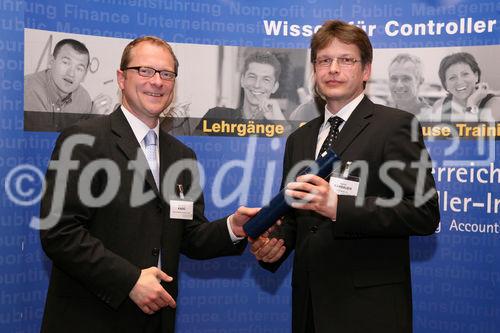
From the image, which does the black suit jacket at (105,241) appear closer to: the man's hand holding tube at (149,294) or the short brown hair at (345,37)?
the man's hand holding tube at (149,294)

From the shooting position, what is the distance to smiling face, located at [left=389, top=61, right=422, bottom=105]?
3.82 meters

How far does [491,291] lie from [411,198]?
76.4 inches

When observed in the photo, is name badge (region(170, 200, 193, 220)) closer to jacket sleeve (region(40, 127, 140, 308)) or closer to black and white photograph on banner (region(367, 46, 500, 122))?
jacket sleeve (region(40, 127, 140, 308))

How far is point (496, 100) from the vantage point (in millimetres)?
3584

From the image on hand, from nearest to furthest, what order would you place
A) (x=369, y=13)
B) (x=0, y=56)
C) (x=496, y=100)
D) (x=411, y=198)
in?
(x=411, y=198) < (x=0, y=56) < (x=496, y=100) < (x=369, y=13)

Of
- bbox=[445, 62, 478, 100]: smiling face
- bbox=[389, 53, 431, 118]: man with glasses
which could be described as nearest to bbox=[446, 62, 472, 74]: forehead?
bbox=[445, 62, 478, 100]: smiling face

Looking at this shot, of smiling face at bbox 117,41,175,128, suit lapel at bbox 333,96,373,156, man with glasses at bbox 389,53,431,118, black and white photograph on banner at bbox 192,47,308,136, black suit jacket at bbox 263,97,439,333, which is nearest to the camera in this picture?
black suit jacket at bbox 263,97,439,333

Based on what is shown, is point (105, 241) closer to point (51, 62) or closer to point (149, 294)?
point (149, 294)

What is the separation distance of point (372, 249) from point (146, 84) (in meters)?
1.26

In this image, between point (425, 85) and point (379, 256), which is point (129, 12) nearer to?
point (425, 85)

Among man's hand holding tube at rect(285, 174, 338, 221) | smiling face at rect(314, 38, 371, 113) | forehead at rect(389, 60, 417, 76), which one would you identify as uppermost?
forehead at rect(389, 60, 417, 76)

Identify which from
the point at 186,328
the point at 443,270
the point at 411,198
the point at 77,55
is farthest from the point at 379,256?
the point at 77,55

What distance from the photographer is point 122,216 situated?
87.3 inches

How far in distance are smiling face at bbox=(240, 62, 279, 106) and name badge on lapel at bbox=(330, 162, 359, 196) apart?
1.94 metres
